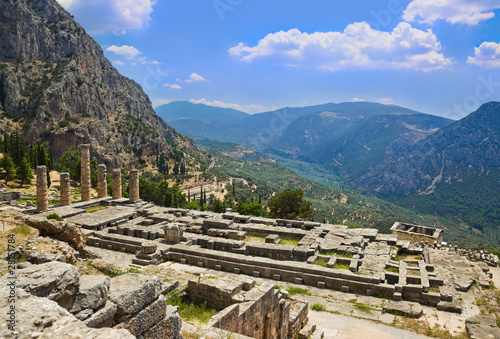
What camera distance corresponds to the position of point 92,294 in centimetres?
553

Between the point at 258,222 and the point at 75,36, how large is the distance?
10090 centimetres

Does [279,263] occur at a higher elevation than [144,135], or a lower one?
lower

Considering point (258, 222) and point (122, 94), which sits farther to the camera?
point (122, 94)

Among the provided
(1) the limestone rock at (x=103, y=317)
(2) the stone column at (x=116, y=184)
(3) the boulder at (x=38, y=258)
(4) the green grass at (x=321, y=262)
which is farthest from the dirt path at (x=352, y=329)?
(2) the stone column at (x=116, y=184)

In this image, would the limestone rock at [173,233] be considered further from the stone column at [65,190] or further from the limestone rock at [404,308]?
the limestone rock at [404,308]

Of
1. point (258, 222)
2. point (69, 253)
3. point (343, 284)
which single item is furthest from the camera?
point (258, 222)

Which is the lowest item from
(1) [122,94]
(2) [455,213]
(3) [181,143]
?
(2) [455,213]

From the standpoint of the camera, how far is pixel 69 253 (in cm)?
1135

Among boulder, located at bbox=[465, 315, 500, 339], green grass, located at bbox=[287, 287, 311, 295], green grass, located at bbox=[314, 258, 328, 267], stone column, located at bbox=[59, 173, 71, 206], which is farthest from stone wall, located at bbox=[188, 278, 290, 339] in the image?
stone column, located at bbox=[59, 173, 71, 206]

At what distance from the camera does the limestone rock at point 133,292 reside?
5887mm

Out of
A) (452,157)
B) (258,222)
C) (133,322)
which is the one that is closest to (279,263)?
(258,222)

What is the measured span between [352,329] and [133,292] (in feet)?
30.5

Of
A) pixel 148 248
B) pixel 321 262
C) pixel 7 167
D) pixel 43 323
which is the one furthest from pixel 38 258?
pixel 7 167

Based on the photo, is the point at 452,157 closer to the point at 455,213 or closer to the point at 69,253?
the point at 455,213
